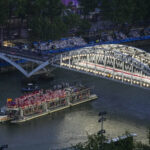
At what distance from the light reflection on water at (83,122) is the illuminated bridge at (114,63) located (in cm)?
115

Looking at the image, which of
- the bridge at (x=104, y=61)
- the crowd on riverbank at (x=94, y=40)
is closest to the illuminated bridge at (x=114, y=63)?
the bridge at (x=104, y=61)

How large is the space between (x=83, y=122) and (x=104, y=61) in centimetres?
468

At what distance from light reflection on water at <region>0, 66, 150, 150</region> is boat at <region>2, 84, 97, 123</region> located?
1.21 feet

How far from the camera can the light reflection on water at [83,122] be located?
26.1 m

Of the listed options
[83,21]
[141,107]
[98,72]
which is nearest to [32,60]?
[98,72]

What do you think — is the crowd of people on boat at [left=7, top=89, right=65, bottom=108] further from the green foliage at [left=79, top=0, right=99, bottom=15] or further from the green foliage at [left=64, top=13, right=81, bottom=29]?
the green foliage at [left=79, top=0, right=99, bottom=15]

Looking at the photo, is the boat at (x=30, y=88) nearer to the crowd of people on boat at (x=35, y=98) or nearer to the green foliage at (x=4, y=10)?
the crowd of people on boat at (x=35, y=98)

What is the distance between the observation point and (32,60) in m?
34.6

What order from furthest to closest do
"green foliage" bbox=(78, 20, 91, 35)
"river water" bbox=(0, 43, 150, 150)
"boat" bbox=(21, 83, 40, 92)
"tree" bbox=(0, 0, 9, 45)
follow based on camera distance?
1. "green foliage" bbox=(78, 20, 91, 35)
2. "tree" bbox=(0, 0, 9, 45)
3. "boat" bbox=(21, 83, 40, 92)
4. "river water" bbox=(0, 43, 150, 150)

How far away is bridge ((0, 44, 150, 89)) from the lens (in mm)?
30069

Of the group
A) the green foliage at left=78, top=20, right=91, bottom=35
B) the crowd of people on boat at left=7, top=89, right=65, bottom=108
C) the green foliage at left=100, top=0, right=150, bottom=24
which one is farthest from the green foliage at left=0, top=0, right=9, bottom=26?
the crowd of people on boat at left=7, top=89, right=65, bottom=108

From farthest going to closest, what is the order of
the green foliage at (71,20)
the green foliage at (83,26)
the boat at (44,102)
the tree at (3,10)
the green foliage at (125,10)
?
the green foliage at (125,10) < the green foliage at (83,26) < the green foliage at (71,20) < the tree at (3,10) < the boat at (44,102)

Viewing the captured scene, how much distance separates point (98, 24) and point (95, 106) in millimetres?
18107

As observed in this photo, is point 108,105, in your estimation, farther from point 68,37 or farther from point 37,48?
point 68,37
